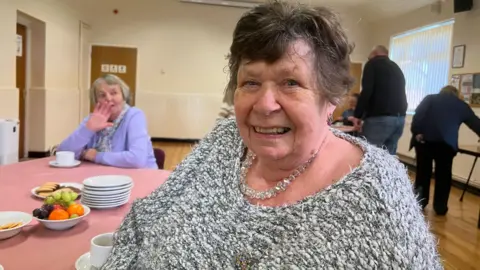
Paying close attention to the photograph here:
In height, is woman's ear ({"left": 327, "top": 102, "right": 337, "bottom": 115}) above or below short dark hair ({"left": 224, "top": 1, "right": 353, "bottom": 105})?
below

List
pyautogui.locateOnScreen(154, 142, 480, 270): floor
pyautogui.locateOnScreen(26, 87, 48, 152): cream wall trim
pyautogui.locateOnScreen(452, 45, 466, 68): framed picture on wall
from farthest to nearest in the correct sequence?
1. pyautogui.locateOnScreen(26, 87, 48, 152): cream wall trim
2. pyautogui.locateOnScreen(452, 45, 466, 68): framed picture on wall
3. pyautogui.locateOnScreen(154, 142, 480, 270): floor

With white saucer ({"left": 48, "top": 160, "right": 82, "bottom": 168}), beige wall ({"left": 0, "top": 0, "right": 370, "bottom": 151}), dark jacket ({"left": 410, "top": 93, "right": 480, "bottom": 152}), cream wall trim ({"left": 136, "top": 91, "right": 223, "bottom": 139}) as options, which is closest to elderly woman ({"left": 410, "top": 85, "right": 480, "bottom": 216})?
dark jacket ({"left": 410, "top": 93, "right": 480, "bottom": 152})

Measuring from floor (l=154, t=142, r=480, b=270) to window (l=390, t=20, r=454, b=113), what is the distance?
1933mm

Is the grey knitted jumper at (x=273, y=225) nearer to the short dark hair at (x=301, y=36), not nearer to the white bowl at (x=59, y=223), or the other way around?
the short dark hair at (x=301, y=36)

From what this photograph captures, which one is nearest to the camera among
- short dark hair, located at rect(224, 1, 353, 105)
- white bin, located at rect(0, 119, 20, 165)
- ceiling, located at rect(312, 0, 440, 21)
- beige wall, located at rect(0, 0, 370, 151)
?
short dark hair, located at rect(224, 1, 353, 105)

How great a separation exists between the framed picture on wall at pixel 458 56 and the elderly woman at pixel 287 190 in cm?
536

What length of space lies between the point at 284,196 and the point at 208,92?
25.5 ft

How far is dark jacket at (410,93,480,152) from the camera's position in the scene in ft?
13.0

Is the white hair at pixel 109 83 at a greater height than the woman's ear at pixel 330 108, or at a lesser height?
greater

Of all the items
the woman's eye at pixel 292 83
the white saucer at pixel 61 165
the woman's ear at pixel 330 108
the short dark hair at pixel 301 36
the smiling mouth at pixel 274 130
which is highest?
the short dark hair at pixel 301 36

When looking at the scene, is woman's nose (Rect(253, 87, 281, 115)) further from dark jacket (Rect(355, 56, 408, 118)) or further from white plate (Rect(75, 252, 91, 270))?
dark jacket (Rect(355, 56, 408, 118))

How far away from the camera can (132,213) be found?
1006 mm

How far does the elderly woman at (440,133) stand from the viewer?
3965 mm

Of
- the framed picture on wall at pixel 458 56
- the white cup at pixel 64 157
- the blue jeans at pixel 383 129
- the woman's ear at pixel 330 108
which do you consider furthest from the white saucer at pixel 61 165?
the framed picture on wall at pixel 458 56
